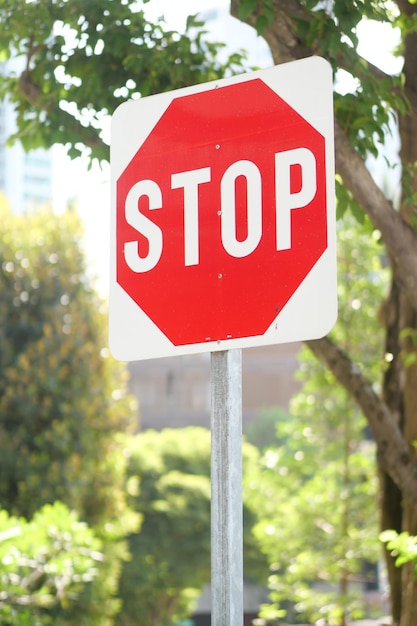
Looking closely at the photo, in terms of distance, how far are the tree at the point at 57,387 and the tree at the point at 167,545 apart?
34.9 ft

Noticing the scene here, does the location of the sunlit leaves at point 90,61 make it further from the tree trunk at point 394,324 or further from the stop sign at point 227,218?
the stop sign at point 227,218

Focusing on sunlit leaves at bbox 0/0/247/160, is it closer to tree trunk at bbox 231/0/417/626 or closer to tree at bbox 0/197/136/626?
tree trunk at bbox 231/0/417/626

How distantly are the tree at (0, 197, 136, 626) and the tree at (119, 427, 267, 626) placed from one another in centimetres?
1063

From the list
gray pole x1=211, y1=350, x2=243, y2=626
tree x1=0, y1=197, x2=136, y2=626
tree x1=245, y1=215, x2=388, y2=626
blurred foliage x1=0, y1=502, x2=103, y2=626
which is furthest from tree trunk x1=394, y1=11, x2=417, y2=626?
tree x1=0, y1=197, x2=136, y2=626

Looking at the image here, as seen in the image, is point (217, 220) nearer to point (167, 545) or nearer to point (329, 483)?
point (329, 483)

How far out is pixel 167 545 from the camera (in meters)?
32.2

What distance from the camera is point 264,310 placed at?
2.44 metres

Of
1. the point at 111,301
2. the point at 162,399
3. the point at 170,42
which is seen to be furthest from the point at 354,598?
the point at 162,399

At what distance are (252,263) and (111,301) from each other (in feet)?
1.31

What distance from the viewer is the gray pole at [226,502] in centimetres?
221

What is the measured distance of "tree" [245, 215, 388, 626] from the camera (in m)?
13.3

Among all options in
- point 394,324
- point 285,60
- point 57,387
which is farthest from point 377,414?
point 57,387

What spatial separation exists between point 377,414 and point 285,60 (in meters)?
2.68

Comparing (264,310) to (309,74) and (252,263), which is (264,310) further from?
(309,74)
